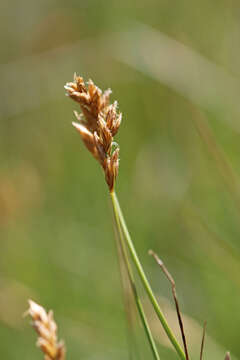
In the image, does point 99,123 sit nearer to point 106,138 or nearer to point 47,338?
point 106,138

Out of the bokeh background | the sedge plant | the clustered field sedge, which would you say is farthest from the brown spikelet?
the bokeh background

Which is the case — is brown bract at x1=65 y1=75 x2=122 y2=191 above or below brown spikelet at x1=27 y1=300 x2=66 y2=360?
above

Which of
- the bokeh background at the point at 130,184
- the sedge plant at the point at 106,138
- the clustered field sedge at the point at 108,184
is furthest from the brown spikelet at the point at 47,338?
the bokeh background at the point at 130,184

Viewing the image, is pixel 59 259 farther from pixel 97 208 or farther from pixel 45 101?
pixel 45 101

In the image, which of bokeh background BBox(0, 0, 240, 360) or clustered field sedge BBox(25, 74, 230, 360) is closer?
clustered field sedge BBox(25, 74, 230, 360)

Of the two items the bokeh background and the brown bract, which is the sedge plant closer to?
the brown bract

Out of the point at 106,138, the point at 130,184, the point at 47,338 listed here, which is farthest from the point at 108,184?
the point at 130,184

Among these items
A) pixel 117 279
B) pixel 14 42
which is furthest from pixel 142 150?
pixel 14 42
